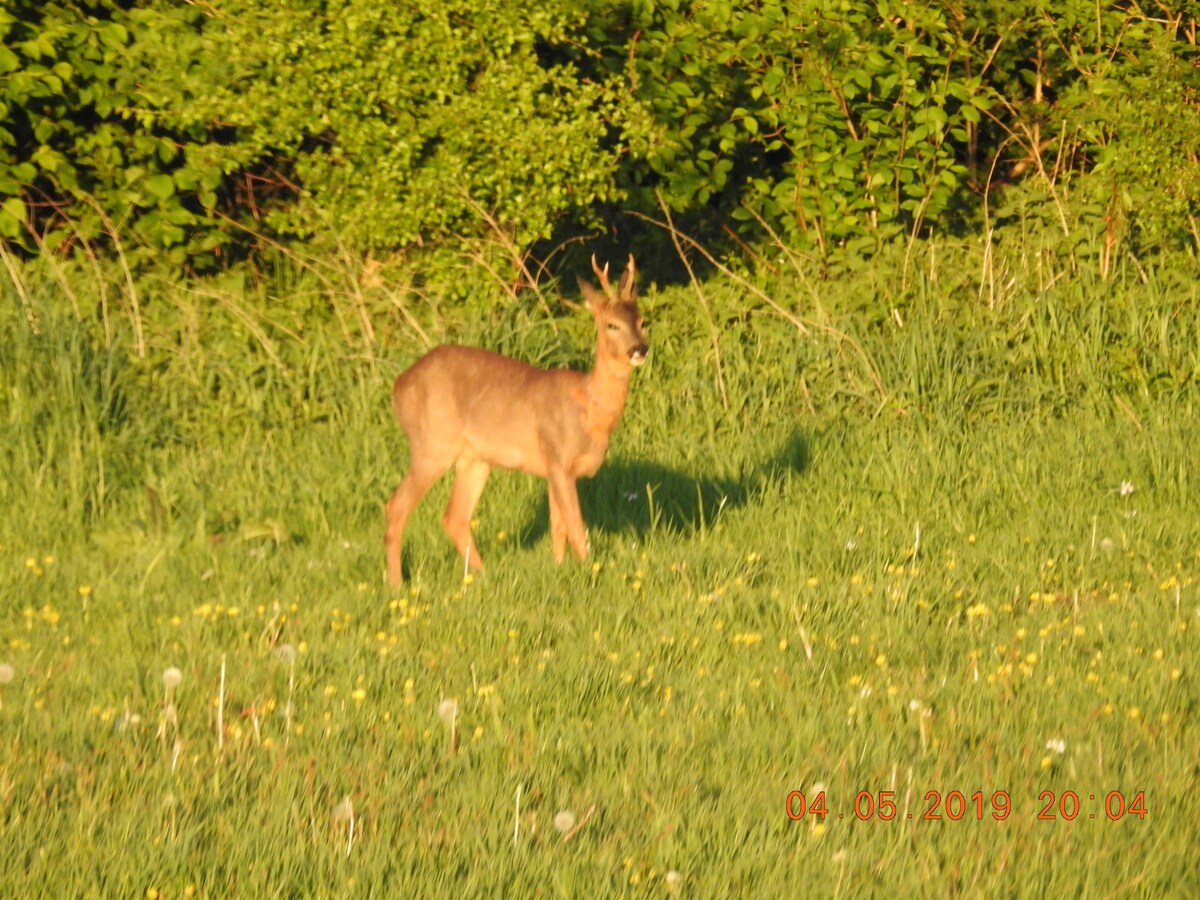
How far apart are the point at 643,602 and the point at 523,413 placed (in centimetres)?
125

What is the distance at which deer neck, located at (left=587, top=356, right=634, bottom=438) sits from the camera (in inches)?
298

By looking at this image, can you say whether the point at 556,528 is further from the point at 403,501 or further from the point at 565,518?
the point at 403,501

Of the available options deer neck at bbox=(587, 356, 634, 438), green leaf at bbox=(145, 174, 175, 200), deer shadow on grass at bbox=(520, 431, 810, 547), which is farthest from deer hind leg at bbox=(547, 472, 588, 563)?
green leaf at bbox=(145, 174, 175, 200)

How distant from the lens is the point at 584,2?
1057 centimetres

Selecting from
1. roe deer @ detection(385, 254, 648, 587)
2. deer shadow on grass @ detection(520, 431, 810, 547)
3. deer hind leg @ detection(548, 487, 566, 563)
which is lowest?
deer shadow on grass @ detection(520, 431, 810, 547)

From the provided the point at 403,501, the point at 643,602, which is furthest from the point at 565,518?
the point at 643,602

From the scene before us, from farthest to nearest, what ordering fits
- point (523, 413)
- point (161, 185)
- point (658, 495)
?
1. point (161, 185)
2. point (658, 495)
3. point (523, 413)

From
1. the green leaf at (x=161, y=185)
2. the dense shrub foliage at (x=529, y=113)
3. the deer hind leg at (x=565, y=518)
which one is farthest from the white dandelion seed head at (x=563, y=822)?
the green leaf at (x=161, y=185)

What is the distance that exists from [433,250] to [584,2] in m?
1.85

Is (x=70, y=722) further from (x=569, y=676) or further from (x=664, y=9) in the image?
(x=664, y=9)

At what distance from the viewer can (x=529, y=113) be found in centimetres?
1027
